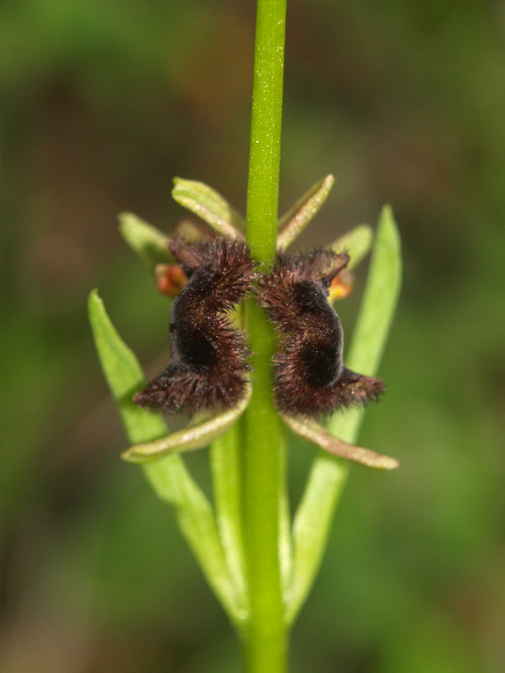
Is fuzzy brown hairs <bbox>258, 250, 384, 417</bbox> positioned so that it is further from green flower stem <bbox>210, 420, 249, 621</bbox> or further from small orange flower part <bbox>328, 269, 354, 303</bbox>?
green flower stem <bbox>210, 420, 249, 621</bbox>

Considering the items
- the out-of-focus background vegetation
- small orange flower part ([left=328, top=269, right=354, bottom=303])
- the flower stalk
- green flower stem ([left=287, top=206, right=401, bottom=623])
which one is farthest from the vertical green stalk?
the out-of-focus background vegetation

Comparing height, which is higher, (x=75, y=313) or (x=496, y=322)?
(x=496, y=322)

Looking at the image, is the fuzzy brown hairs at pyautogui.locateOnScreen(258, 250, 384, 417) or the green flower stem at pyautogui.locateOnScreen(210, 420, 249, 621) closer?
the fuzzy brown hairs at pyautogui.locateOnScreen(258, 250, 384, 417)

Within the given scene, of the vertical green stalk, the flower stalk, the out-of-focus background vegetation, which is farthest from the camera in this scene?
the out-of-focus background vegetation

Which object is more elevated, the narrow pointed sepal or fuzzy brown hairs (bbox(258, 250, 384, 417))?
fuzzy brown hairs (bbox(258, 250, 384, 417))

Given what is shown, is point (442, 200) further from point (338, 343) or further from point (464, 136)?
point (338, 343)

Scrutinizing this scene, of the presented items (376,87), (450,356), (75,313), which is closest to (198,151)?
(376,87)

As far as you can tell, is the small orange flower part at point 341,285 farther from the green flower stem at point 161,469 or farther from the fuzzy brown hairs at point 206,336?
the green flower stem at point 161,469
